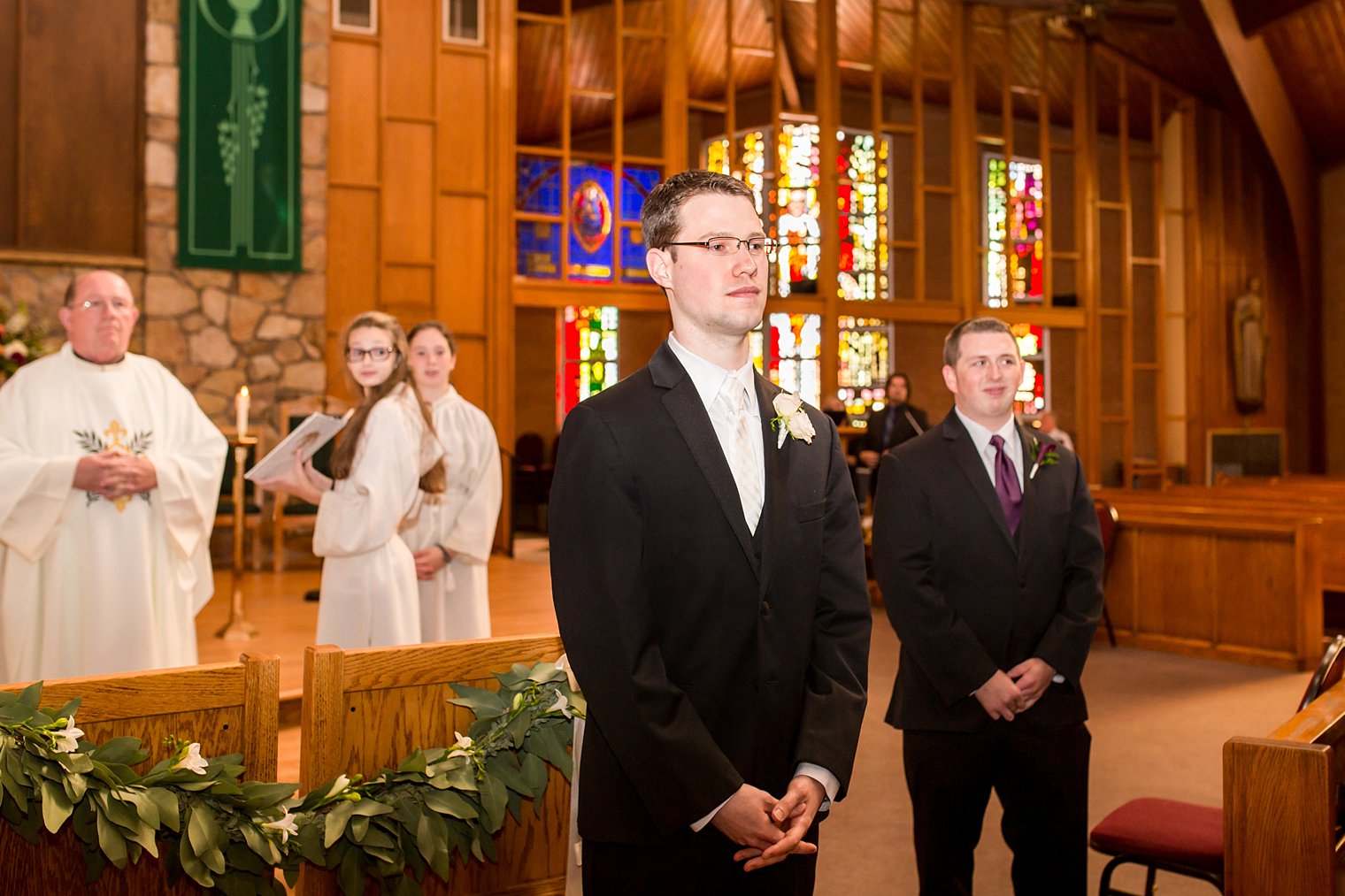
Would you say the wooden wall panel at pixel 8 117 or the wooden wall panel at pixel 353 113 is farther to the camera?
the wooden wall panel at pixel 353 113

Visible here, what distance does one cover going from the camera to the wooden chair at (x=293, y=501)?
7.75 metres

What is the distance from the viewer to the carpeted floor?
3.33m

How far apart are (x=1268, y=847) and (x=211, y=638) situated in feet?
17.1

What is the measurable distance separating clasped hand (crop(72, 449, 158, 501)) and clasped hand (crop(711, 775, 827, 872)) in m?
2.59

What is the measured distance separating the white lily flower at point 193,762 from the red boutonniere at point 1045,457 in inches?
71.6

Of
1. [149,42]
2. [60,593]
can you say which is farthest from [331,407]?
[60,593]

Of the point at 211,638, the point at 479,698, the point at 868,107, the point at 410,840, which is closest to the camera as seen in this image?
the point at 410,840

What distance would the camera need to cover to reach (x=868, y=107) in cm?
1449

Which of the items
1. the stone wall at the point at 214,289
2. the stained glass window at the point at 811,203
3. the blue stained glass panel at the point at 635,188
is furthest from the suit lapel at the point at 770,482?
the stained glass window at the point at 811,203

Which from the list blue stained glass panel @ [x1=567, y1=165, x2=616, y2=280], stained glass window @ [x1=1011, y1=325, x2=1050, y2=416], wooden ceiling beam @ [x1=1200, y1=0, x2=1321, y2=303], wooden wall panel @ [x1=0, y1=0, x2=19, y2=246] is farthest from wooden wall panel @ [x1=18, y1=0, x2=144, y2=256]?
stained glass window @ [x1=1011, y1=325, x2=1050, y2=416]

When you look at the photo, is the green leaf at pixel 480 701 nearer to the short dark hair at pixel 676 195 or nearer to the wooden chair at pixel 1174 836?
the short dark hair at pixel 676 195

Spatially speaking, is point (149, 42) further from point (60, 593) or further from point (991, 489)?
point (991, 489)

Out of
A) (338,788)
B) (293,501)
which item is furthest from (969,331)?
(293,501)

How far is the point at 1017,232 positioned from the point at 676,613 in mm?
13250
